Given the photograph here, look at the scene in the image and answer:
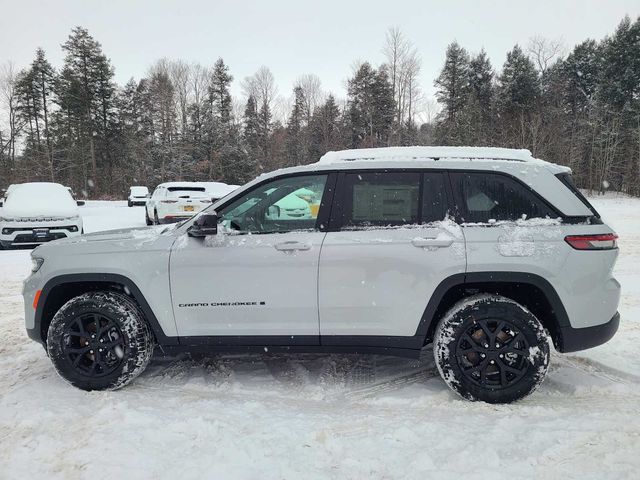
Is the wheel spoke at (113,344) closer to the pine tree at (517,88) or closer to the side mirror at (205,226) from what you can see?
the side mirror at (205,226)

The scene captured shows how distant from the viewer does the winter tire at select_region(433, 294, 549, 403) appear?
9.88 feet

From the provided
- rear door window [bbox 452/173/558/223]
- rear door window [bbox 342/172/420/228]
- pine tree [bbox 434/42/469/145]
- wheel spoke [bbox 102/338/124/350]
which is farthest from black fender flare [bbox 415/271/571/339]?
pine tree [bbox 434/42/469/145]

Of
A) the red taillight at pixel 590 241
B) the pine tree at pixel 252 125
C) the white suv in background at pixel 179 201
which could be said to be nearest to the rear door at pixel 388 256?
the red taillight at pixel 590 241

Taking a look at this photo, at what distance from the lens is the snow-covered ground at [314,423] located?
243 centimetres

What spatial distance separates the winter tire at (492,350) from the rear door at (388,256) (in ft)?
0.89

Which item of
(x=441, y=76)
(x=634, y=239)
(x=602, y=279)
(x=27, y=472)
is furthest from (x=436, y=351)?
(x=441, y=76)

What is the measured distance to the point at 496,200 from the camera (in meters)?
3.17

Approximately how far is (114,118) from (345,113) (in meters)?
25.5

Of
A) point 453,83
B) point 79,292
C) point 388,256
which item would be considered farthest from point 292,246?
point 453,83

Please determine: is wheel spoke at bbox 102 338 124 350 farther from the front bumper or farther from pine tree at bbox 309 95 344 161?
pine tree at bbox 309 95 344 161

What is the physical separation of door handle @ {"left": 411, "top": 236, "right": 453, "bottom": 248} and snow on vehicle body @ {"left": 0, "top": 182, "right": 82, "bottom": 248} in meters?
9.31

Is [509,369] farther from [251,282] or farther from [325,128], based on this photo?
[325,128]

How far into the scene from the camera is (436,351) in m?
3.12

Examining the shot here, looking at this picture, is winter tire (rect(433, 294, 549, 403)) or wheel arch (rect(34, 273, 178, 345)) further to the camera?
wheel arch (rect(34, 273, 178, 345))
